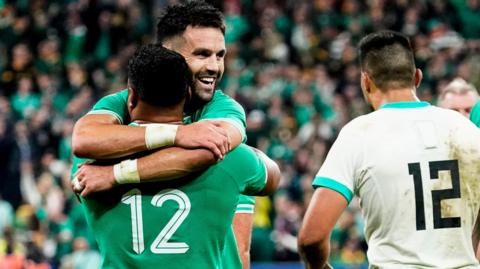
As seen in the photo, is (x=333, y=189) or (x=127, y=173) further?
(x=333, y=189)

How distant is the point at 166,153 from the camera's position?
3.88 m

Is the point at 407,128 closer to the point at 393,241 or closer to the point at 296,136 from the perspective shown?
the point at 393,241

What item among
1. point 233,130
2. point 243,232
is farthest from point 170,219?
point 243,232

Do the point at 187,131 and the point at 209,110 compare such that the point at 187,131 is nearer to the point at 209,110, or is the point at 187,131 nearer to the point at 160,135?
the point at 160,135

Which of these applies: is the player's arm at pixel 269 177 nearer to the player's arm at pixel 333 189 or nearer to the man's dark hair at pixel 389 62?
the player's arm at pixel 333 189

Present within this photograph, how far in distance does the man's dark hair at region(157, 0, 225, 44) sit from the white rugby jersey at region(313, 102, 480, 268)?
1.03 metres

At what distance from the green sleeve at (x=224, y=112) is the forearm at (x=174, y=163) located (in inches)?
12.9

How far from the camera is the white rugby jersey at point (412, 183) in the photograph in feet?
13.6

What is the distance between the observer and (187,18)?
496 cm

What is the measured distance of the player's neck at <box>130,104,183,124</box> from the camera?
12.9 ft

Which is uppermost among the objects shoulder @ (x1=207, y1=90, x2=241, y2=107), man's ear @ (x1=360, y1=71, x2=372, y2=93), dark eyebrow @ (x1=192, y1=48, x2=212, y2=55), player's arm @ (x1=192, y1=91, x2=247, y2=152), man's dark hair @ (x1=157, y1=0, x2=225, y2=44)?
man's dark hair @ (x1=157, y1=0, x2=225, y2=44)

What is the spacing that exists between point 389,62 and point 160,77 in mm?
1171

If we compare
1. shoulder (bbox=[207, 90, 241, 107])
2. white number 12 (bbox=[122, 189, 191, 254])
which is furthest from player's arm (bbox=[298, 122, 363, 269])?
white number 12 (bbox=[122, 189, 191, 254])

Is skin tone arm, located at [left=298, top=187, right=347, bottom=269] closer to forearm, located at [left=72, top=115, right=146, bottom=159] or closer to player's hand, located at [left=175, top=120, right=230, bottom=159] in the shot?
player's hand, located at [left=175, top=120, right=230, bottom=159]
